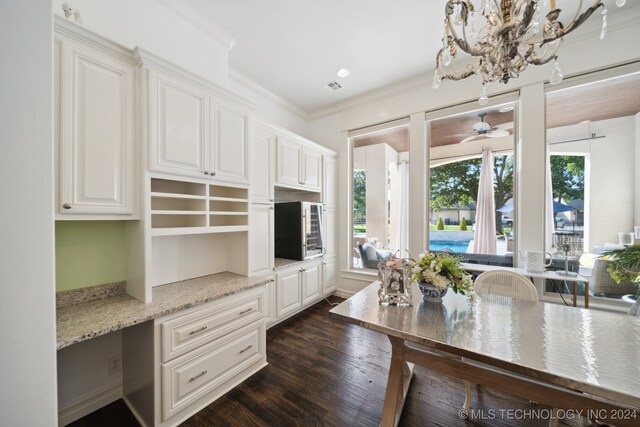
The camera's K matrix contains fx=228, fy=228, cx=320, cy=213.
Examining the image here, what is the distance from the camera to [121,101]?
1.50 meters

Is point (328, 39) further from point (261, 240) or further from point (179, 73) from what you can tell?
point (261, 240)

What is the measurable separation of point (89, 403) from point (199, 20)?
320cm

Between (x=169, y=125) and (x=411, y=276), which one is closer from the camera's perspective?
(x=411, y=276)

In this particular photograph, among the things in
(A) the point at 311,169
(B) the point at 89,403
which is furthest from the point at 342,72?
(B) the point at 89,403

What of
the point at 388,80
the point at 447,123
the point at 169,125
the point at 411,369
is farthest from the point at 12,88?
the point at 447,123

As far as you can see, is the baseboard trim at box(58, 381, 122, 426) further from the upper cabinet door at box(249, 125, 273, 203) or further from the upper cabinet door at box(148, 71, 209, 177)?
the upper cabinet door at box(249, 125, 273, 203)

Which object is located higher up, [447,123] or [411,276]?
[447,123]

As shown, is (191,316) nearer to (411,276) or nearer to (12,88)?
(12,88)

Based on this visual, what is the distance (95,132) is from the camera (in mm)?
1396

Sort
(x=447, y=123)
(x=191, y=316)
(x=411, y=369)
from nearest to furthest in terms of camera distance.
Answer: (x=191, y=316)
(x=411, y=369)
(x=447, y=123)

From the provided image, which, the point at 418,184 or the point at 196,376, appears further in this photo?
the point at 418,184

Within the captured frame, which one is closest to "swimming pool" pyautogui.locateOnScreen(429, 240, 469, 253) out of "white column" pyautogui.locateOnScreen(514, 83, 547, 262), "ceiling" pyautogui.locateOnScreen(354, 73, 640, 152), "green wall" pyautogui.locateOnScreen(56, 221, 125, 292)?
"white column" pyautogui.locateOnScreen(514, 83, 547, 262)

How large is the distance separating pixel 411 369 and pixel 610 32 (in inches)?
147

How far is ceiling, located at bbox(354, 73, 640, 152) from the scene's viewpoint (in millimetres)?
2267
